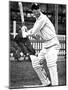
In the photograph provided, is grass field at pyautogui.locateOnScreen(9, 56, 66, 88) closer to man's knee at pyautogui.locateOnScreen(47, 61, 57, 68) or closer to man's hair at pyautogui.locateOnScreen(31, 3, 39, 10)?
man's knee at pyautogui.locateOnScreen(47, 61, 57, 68)

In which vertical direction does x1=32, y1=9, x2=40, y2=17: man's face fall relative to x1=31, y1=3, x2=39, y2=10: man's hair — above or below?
below

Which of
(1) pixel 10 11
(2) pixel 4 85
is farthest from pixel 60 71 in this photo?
(1) pixel 10 11

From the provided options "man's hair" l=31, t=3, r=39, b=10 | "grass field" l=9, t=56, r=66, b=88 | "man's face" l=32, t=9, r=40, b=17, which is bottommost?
"grass field" l=9, t=56, r=66, b=88

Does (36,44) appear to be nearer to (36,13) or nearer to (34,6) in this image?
(36,13)

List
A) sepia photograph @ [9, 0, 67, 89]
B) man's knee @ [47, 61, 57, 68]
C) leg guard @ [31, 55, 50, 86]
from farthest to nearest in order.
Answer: man's knee @ [47, 61, 57, 68] < leg guard @ [31, 55, 50, 86] < sepia photograph @ [9, 0, 67, 89]

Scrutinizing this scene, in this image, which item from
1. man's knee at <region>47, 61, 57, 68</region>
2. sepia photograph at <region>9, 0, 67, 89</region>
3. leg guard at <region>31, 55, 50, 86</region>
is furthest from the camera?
man's knee at <region>47, 61, 57, 68</region>

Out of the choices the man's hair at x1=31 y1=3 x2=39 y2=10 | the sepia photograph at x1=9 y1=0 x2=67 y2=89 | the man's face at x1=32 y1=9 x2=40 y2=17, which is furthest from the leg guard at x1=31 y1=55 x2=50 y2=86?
the man's hair at x1=31 y1=3 x2=39 y2=10

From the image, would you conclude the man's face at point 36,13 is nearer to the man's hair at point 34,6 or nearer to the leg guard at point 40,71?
the man's hair at point 34,6

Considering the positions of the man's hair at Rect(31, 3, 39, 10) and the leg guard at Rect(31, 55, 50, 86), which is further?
the leg guard at Rect(31, 55, 50, 86)

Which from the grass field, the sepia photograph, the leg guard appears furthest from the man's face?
the grass field

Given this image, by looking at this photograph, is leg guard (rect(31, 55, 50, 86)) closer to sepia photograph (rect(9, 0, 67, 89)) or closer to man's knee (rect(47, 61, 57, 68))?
sepia photograph (rect(9, 0, 67, 89))
